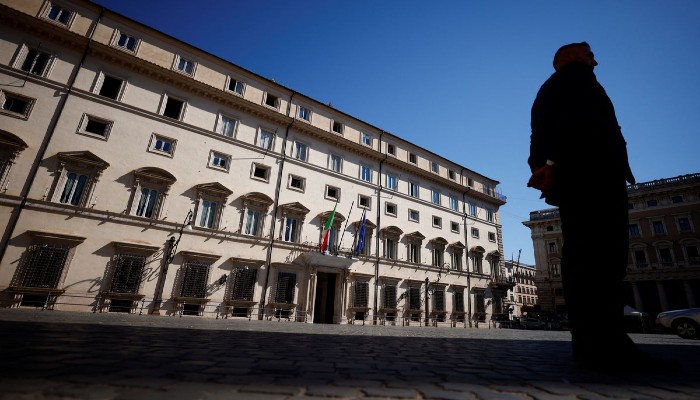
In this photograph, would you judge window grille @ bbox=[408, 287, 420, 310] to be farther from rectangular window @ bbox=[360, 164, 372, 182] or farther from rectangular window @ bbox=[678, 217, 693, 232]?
rectangular window @ bbox=[678, 217, 693, 232]

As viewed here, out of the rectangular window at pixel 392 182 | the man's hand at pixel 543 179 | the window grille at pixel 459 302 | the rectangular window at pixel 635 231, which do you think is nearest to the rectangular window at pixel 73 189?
the man's hand at pixel 543 179

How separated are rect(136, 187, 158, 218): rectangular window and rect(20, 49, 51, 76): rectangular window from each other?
7.09 meters

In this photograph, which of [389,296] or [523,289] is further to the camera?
[523,289]

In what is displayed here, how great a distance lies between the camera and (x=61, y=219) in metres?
13.9

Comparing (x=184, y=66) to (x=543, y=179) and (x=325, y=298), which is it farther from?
(x=543, y=179)

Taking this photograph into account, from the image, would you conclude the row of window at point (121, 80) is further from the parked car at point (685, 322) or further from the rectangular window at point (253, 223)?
the parked car at point (685, 322)

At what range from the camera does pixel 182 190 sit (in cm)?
1684

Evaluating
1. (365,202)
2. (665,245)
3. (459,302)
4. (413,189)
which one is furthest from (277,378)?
(665,245)

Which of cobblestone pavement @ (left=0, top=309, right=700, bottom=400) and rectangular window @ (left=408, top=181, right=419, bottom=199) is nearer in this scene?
cobblestone pavement @ (left=0, top=309, right=700, bottom=400)

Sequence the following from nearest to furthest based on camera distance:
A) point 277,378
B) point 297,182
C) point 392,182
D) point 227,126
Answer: point 277,378
point 227,126
point 297,182
point 392,182

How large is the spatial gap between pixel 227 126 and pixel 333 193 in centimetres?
830

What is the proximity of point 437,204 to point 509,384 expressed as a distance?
87.0 feet

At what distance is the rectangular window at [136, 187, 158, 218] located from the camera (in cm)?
1572

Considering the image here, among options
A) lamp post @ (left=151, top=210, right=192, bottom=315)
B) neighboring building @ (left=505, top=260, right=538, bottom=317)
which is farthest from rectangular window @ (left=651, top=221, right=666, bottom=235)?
lamp post @ (left=151, top=210, right=192, bottom=315)
